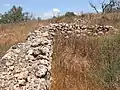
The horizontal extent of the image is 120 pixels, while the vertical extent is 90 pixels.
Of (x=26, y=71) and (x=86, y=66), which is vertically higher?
(x=26, y=71)

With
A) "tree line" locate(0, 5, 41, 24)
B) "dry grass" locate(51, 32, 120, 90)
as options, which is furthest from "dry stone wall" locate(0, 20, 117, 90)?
"tree line" locate(0, 5, 41, 24)

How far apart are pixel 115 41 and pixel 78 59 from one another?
1.15 metres

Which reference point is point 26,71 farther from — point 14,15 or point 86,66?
point 14,15

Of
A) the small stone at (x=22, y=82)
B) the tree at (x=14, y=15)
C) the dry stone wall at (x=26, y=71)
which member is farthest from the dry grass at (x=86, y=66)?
the tree at (x=14, y=15)

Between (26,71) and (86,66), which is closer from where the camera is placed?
(26,71)

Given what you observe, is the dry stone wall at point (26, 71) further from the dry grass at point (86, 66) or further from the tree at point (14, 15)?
the tree at point (14, 15)

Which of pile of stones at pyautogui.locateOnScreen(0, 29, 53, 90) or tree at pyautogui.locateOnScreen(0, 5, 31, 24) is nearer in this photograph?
pile of stones at pyautogui.locateOnScreen(0, 29, 53, 90)

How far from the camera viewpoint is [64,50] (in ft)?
24.3

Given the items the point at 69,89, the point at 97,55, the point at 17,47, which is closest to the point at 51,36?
the point at 17,47

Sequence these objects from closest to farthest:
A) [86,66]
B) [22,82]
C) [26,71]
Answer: [22,82] → [26,71] → [86,66]

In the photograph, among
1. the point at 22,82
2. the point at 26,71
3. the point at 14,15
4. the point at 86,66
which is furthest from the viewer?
the point at 14,15

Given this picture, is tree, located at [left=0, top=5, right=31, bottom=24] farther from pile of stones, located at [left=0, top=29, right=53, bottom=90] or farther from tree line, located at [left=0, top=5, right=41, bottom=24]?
pile of stones, located at [left=0, top=29, right=53, bottom=90]

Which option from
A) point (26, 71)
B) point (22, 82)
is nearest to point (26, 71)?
point (26, 71)

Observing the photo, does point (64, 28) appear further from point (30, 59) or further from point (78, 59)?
point (30, 59)
